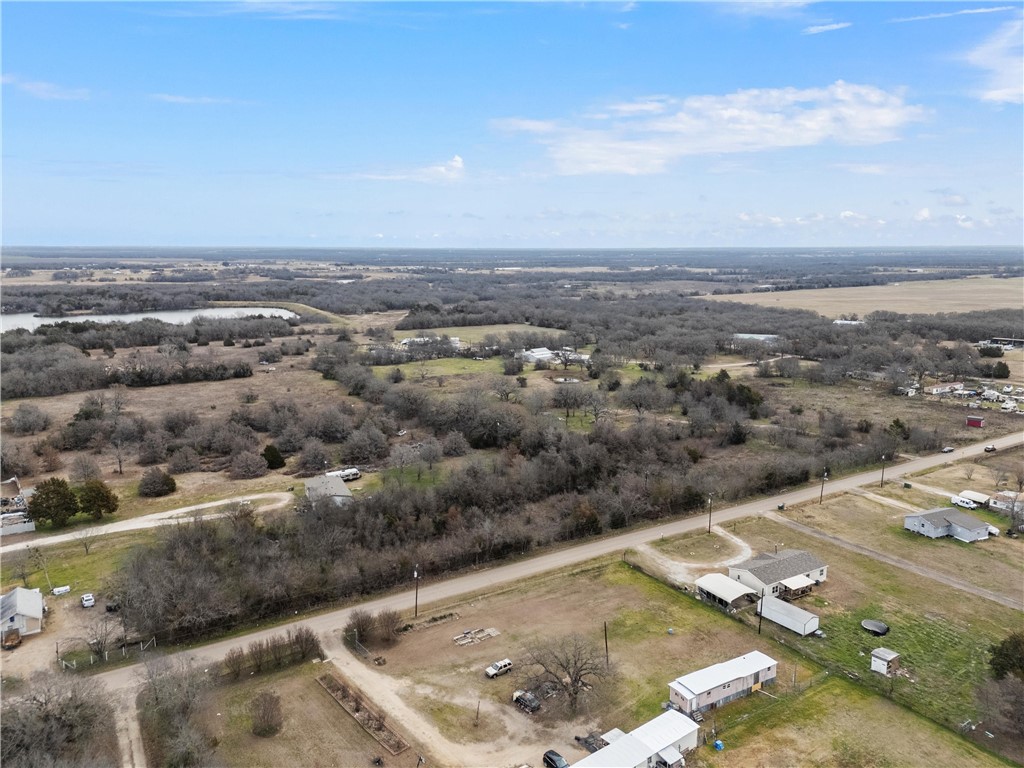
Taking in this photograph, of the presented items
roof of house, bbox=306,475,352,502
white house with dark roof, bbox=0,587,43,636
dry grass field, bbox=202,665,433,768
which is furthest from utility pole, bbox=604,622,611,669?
white house with dark roof, bbox=0,587,43,636

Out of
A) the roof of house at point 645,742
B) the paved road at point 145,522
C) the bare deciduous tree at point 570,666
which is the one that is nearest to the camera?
the roof of house at point 645,742

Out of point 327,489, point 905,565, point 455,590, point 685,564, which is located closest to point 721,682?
point 685,564

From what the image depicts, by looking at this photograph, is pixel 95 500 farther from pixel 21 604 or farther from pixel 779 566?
pixel 779 566

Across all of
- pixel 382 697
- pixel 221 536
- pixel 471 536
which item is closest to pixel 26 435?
pixel 221 536

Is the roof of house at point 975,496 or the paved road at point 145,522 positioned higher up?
the roof of house at point 975,496

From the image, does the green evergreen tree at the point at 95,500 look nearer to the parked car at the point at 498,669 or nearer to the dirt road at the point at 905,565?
the parked car at the point at 498,669

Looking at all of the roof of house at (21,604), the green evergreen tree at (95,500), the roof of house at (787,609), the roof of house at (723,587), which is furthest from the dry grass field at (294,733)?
the green evergreen tree at (95,500)

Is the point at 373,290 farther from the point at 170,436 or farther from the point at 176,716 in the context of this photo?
the point at 176,716
